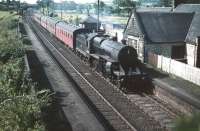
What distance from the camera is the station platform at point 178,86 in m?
17.3

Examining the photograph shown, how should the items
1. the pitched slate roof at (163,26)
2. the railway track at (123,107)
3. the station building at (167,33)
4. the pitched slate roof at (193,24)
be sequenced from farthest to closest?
the pitched slate roof at (163,26) < the station building at (167,33) < the pitched slate roof at (193,24) < the railway track at (123,107)

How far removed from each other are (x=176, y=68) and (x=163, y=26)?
9.46 m

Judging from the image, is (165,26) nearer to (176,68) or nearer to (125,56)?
(176,68)

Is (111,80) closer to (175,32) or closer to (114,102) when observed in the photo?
(114,102)

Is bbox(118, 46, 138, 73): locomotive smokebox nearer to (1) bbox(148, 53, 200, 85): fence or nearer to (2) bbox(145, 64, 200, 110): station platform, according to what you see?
(2) bbox(145, 64, 200, 110): station platform

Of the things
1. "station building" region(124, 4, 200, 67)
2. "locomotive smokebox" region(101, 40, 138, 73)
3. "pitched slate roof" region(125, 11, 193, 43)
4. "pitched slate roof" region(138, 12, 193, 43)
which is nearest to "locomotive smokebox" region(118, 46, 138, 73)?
"locomotive smokebox" region(101, 40, 138, 73)

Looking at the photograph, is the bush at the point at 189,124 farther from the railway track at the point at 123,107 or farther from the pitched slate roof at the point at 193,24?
the pitched slate roof at the point at 193,24

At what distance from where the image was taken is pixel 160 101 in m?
19.5

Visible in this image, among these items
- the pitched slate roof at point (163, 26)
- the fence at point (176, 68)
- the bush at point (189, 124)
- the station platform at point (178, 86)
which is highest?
the pitched slate roof at point (163, 26)

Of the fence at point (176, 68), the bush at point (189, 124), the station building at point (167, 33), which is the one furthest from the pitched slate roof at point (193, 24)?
the bush at point (189, 124)

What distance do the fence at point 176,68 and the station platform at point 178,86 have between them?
1.39ft

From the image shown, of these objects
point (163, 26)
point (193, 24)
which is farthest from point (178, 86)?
point (193, 24)

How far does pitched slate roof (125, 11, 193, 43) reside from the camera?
31703 millimetres

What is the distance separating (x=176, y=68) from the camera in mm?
Result: 24766
